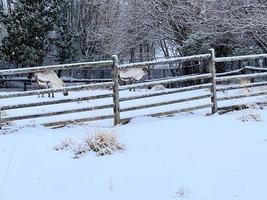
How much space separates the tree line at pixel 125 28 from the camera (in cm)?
1967

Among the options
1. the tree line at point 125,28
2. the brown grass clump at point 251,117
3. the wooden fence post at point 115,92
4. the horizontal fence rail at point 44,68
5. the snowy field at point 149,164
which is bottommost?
the snowy field at point 149,164

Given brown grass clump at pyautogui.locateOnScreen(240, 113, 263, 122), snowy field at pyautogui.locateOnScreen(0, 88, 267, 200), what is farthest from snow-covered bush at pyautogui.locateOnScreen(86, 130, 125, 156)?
brown grass clump at pyautogui.locateOnScreen(240, 113, 263, 122)

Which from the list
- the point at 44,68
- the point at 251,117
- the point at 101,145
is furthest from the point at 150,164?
the point at 44,68

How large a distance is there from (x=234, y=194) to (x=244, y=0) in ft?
47.8

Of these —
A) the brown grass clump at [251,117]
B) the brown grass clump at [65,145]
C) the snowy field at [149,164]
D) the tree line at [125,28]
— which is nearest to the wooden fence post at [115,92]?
the snowy field at [149,164]

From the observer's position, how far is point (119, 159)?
668 cm

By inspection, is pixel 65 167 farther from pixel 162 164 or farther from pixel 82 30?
pixel 82 30

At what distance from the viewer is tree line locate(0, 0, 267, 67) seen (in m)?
19.7

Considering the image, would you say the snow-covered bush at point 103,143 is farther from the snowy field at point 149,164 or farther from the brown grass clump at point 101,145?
the snowy field at point 149,164

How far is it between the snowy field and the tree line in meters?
10.4

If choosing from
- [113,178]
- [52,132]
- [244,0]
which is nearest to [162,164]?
[113,178]

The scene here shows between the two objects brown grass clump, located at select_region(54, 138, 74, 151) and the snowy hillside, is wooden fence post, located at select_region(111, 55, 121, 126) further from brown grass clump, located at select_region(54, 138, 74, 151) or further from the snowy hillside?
brown grass clump, located at select_region(54, 138, 74, 151)

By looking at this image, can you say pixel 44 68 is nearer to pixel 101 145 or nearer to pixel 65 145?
pixel 65 145

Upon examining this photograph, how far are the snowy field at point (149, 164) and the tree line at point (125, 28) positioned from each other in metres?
10.4
